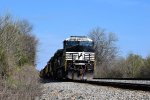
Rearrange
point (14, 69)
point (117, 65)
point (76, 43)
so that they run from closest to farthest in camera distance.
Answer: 1. point (14, 69)
2. point (76, 43)
3. point (117, 65)

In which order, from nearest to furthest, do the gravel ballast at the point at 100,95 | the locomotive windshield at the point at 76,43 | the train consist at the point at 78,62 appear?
the gravel ballast at the point at 100,95
the train consist at the point at 78,62
the locomotive windshield at the point at 76,43

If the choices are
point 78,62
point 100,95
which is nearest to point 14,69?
point 78,62

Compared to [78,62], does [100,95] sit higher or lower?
lower

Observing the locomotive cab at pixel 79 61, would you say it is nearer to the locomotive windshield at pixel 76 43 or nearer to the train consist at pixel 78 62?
the train consist at pixel 78 62

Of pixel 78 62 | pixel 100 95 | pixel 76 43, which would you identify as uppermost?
pixel 76 43

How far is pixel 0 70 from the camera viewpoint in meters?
26.5

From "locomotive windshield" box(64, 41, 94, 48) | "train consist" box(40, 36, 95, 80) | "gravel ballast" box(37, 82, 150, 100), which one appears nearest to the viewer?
"gravel ballast" box(37, 82, 150, 100)

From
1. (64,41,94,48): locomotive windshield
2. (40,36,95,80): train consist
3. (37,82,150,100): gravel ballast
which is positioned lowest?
(37,82,150,100): gravel ballast

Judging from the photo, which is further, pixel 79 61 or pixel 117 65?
pixel 117 65

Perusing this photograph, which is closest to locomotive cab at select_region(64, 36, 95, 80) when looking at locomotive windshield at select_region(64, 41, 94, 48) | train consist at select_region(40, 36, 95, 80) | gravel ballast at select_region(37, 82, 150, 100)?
train consist at select_region(40, 36, 95, 80)

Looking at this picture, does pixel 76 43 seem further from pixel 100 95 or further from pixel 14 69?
pixel 100 95

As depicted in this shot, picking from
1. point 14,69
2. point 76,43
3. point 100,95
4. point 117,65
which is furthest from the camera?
point 117,65

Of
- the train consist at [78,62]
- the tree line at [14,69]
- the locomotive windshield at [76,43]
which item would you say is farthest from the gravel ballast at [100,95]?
the locomotive windshield at [76,43]

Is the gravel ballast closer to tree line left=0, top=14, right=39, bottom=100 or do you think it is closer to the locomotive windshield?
tree line left=0, top=14, right=39, bottom=100
